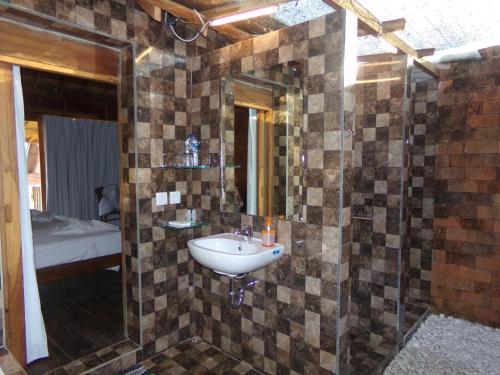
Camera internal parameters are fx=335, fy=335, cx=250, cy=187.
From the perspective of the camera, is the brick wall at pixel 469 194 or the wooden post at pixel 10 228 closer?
the wooden post at pixel 10 228

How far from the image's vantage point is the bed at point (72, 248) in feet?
10.5

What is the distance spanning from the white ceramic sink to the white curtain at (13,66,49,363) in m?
1.08

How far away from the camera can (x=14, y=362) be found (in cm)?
183

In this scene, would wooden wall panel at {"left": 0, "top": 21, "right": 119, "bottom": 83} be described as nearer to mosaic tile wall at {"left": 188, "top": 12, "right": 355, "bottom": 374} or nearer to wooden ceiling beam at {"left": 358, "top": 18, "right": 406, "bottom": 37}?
mosaic tile wall at {"left": 188, "top": 12, "right": 355, "bottom": 374}

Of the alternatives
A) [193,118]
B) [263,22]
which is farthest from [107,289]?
[263,22]

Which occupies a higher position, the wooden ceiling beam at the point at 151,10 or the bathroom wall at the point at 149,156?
the wooden ceiling beam at the point at 151,10

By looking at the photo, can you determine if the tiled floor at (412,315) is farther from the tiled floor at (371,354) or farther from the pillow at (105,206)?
the pillow at (105,206)

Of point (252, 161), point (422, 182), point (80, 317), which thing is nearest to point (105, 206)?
point (80, 317)

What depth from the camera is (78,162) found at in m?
5.77

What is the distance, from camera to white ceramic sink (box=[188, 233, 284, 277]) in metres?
1.89

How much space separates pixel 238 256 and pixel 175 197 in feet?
2.98

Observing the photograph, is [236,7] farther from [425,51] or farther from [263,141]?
[425,51]

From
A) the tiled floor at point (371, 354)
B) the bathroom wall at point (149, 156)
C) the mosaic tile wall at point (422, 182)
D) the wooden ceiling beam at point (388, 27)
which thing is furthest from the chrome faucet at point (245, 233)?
the mosaic tile wall at point (422, 182)

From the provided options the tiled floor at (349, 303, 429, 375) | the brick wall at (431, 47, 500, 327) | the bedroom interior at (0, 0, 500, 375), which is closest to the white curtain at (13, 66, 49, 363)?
the bedroom interior at (0, 0, 500, 375)
